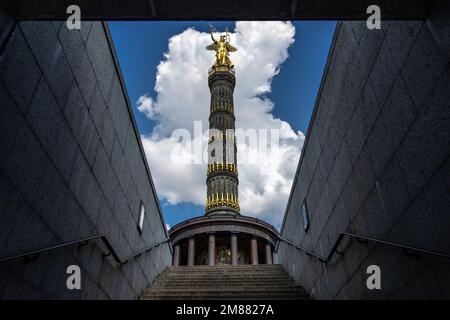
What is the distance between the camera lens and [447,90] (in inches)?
133

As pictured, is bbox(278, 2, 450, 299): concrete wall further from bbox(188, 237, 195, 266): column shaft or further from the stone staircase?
bbox(188, 237, 195, 266): column shaft

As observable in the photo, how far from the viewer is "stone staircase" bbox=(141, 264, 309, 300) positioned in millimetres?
8398

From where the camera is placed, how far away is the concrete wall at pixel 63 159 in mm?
3709

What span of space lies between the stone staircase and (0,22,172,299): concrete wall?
1.51 meters

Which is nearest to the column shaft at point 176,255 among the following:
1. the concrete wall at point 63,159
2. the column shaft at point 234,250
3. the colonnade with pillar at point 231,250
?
the colonnade with pillar at point 231,250

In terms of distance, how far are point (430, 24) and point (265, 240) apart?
21887mm

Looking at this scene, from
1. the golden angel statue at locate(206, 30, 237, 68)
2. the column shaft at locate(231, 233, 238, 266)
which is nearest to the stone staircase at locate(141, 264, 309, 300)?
the column shaft at locate(231, 233, 238, 266)

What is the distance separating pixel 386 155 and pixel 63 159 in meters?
4.23

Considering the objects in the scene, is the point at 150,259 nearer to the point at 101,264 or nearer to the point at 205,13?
the point at 101,264

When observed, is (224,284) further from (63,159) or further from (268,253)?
(268,253)

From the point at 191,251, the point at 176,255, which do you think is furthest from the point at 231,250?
the point at 176,255

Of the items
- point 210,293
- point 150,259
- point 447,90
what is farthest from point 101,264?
point 447,90

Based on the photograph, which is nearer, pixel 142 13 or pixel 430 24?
pixel 430 24

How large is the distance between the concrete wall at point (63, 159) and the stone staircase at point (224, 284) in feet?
4.96
